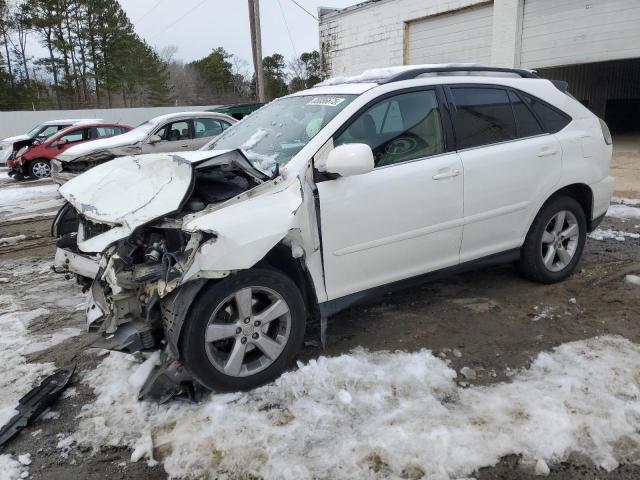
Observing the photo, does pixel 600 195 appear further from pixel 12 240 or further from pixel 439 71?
pixel 12 240

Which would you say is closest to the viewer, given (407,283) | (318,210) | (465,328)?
(318,210)

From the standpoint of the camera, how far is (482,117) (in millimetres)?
3896

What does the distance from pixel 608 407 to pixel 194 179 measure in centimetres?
261

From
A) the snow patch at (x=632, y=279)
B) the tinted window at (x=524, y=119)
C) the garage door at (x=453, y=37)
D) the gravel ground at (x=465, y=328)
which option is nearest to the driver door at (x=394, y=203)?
the gravel ground at (x=465, y=328)

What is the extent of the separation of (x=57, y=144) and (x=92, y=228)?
12559 mm

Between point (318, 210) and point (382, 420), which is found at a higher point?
point (318, 210)

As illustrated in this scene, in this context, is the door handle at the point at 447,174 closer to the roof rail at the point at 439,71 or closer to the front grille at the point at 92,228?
the roof rail at the point at 439,71

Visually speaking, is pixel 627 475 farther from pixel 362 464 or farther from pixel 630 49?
pixel 630 49

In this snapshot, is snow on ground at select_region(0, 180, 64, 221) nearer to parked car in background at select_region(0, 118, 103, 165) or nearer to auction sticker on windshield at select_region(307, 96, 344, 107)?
parked car in background at select_region(0, 118, 103, 165)

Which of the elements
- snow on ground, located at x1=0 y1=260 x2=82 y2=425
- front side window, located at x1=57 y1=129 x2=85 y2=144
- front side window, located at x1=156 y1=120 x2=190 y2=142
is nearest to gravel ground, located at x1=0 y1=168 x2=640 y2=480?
snow on ground, located at x1=0 y1=260 x2=82 y2=425

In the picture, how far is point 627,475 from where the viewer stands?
232 cm

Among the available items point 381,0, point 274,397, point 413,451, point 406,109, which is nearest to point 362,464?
point 413,451

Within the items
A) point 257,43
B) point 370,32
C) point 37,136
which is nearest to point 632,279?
point 370,32

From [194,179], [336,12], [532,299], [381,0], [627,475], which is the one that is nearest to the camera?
[627,475]
